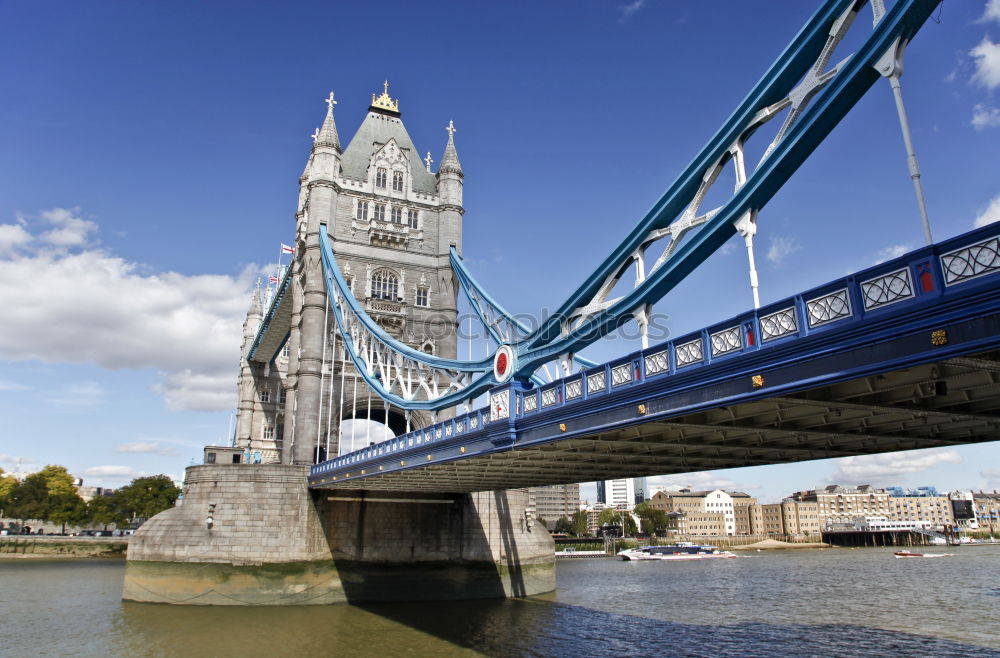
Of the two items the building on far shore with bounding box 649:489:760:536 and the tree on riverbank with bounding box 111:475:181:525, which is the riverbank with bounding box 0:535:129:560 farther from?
the building on far shore with bounding box 649:489:760:536

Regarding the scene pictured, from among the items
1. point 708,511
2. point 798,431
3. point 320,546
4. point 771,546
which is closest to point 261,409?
point 320,546

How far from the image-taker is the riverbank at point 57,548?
64625 mm

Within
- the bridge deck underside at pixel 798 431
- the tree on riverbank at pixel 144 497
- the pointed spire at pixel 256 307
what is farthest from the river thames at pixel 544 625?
the tree on riverbank at pixel 144 497

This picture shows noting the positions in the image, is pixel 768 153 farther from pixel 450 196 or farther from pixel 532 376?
pixel 450 196

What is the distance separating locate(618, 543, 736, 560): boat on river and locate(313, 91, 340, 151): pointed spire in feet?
175

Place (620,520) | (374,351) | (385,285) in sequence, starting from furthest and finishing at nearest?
(620,520) < (385,285) < (374,351)

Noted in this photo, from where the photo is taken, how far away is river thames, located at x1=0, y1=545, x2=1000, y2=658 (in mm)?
20438

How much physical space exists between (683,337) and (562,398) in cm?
386

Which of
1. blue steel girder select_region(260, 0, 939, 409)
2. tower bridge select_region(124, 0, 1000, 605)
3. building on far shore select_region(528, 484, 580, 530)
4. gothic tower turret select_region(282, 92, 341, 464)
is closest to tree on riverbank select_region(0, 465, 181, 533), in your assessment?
tower bridge select_region(124, 0, 1000, 605)

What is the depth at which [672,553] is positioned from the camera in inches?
3147

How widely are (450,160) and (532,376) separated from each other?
27118 millimetres

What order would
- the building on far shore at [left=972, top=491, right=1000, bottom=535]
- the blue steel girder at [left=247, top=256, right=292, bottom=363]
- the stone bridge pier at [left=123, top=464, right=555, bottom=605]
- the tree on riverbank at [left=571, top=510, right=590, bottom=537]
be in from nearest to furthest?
1. the stone bridge pier at [left=123, top=464, right=555, bottom=605]
2. the blue steel girder at [left=247, top=256, right=292, bottom=363]
3. the tree on riverbank at [left=571, top=510, right=590, bottom=537]
4. the building on far shore at [left=972, top=491, right=1000, bottom=535]

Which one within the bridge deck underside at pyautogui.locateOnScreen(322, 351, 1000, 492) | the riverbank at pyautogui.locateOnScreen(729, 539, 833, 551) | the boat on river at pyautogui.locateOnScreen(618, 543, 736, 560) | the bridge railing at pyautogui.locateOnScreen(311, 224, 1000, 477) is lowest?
the riverbank at pyautogui.locateOnScreen(729, 539, 833, 551)

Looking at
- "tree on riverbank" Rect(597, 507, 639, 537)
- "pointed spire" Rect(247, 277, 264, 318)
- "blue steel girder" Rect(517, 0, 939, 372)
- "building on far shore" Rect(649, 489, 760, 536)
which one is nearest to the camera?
"blue steel girder" Rect(517, 0, 939, 372)
